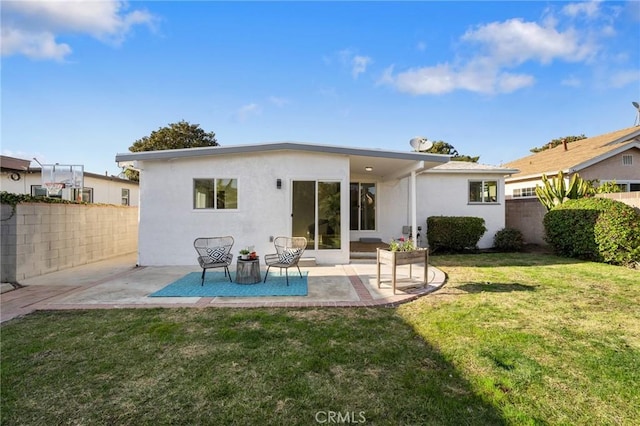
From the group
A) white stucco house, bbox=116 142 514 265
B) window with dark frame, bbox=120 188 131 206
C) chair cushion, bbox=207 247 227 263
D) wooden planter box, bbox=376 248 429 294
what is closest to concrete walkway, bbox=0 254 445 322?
wooden planter box, bbox=376 248 429 294

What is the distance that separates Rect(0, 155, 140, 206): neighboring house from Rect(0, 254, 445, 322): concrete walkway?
770 cm

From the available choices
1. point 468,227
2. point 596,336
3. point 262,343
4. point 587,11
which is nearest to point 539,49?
point 587,11

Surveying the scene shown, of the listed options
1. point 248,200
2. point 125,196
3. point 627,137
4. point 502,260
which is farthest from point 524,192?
point 125,196

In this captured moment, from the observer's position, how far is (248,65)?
12.5 m

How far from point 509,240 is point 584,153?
649 centimetres

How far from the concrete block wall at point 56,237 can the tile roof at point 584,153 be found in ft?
59.2

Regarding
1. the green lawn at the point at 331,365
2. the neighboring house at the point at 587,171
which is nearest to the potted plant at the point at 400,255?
the green lawn at the point at 331,365

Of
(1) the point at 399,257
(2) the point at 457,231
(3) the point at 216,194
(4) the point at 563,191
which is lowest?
(1) the point at 399,257

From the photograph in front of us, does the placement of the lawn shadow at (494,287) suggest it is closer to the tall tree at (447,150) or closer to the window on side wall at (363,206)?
the window on side wall at (363,206)

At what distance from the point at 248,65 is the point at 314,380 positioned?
12573 millimetres

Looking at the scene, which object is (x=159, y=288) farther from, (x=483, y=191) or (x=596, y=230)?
(x=483, y=191)

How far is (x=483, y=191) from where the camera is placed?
12875 millimetres

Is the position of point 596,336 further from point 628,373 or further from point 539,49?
point 539,49

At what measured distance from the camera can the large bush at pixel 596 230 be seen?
8.66 metres
